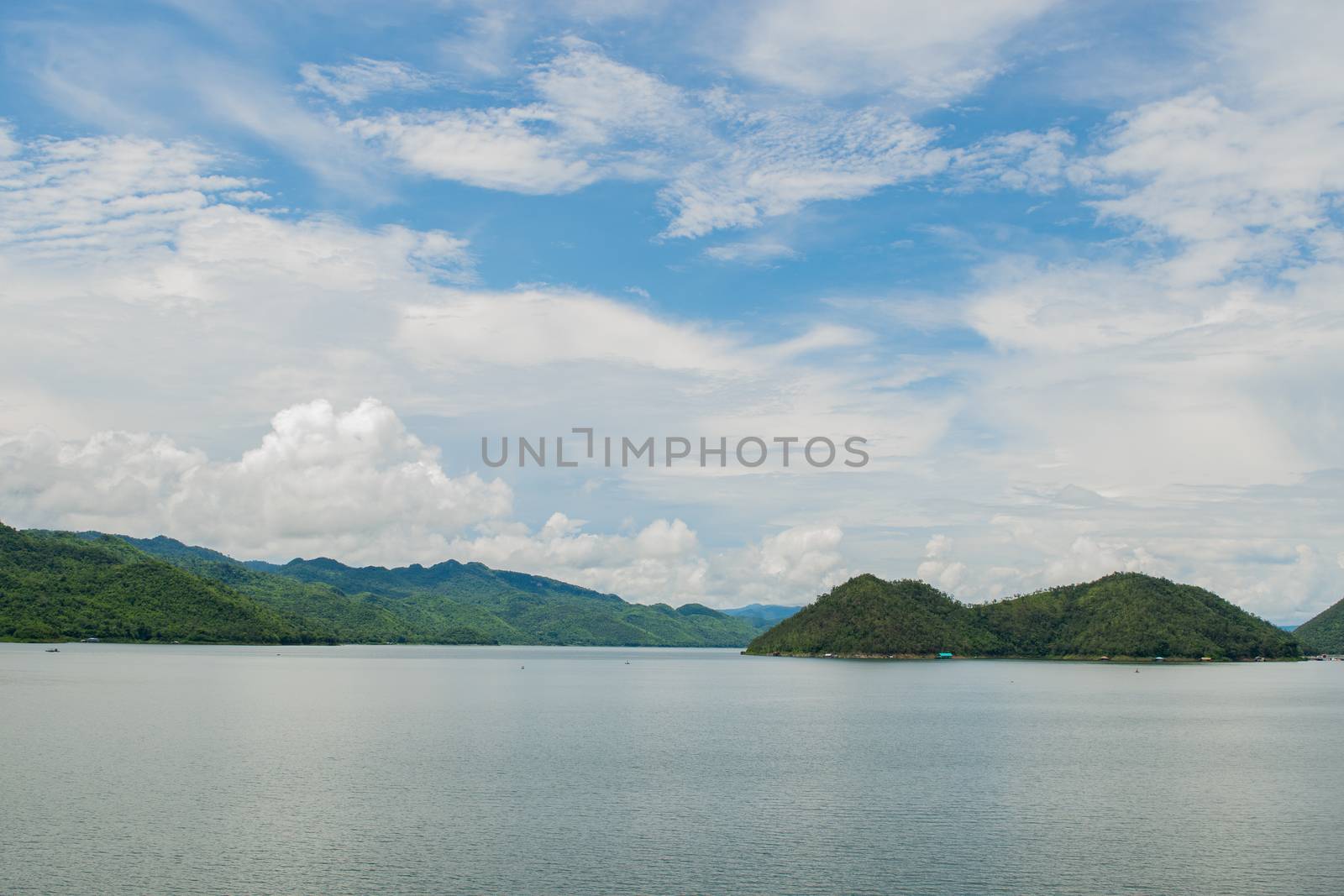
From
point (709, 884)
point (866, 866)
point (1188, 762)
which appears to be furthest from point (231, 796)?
point (1188, 762)

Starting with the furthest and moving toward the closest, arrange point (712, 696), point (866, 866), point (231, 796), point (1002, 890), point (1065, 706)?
point (712, 696), point (1065, 706), point (231, 796), point (866, 866), point (1002, 890)

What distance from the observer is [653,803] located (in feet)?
199

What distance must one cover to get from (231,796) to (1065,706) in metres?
120

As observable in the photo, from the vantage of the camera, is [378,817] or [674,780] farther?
[674,780]

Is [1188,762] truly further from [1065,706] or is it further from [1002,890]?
[1065,706]

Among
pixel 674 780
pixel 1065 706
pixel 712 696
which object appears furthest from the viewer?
pixel 712 696

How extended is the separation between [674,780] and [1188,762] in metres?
43.7

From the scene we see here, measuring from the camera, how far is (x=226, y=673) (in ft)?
628

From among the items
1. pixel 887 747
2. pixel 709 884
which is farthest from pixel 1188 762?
pixel 709 884

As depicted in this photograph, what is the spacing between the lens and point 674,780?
6962 cm

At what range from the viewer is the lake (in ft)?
144

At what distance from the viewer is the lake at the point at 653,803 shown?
44.0 metres

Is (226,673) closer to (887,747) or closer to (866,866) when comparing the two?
(887,747)

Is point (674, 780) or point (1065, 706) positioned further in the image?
point (1065, 706)
